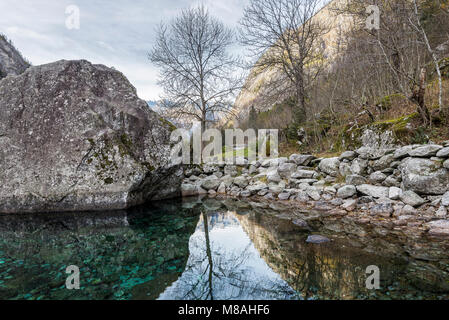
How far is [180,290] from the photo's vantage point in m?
2.46

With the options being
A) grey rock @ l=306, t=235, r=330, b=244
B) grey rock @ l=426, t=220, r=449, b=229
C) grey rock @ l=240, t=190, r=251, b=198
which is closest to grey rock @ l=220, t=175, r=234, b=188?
grey rock @ l=240, t=190, r=251, b=198

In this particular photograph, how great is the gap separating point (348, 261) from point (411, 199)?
8.04 ft

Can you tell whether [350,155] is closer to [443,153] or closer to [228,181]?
[443,153]

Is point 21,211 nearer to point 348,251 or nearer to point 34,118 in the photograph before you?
point 34,118

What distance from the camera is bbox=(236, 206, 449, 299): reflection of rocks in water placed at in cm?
226

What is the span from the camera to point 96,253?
10.9 feet

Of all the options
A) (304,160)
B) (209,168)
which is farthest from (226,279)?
(209,168)

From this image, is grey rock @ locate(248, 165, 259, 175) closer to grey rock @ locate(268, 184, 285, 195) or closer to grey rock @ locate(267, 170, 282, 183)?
grey rock @ locate(267, 170, 282, 183)

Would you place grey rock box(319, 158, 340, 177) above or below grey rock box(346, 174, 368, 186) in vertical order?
above

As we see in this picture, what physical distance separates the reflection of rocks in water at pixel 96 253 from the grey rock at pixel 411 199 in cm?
399

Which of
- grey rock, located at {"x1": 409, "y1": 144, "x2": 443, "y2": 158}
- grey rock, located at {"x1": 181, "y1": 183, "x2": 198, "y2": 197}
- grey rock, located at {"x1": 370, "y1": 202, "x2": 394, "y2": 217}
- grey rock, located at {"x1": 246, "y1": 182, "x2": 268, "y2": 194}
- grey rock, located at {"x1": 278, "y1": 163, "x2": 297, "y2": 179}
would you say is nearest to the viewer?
grey rock, located at {"x1": 370, "y1": 202, "x2": 394, "y2": 217}

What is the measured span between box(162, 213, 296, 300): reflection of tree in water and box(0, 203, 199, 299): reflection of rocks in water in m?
0.19
